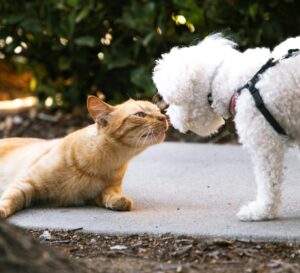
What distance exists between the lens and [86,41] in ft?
23.4

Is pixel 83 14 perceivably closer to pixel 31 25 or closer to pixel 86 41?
pixel 86 41

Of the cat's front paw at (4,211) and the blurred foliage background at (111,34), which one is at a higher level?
the blurred foliage background at (111,34)

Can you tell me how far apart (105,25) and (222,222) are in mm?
3907

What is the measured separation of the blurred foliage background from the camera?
671 centimetres

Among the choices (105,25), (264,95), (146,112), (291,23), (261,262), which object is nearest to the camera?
(261,262)

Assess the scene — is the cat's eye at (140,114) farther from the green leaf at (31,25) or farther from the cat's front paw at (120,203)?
the green leaf at (31,25)

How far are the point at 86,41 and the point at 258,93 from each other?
11.7 feet

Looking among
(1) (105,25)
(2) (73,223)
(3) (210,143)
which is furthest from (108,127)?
(1) (105,25)

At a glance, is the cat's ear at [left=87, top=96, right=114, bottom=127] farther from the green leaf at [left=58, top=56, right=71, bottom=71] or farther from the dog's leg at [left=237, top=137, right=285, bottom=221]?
the green leaf at [left=58, top=56, right=71, bottom=71]

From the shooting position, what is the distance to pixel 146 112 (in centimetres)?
445

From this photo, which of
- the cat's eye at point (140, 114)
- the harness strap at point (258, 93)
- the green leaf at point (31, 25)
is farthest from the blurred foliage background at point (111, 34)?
the harness strap at point (258, 93)

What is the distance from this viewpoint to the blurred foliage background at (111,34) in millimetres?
6707

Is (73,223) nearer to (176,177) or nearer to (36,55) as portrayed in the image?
(176,177)

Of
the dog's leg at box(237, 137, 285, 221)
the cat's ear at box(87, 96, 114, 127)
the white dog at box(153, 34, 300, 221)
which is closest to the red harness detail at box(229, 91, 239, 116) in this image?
the white dog at box(153, 34, 300, 221)
